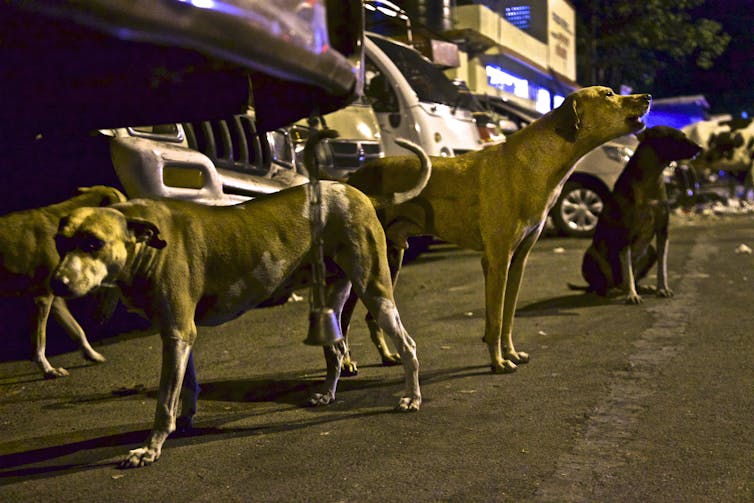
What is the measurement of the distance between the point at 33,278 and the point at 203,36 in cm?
349

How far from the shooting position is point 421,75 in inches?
433

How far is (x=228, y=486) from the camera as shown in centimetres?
325

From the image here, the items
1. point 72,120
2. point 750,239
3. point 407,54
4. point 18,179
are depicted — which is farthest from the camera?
point 750,239

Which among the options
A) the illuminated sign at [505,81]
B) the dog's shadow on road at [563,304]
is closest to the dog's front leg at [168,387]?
the dog's shadow on road at [563,304]

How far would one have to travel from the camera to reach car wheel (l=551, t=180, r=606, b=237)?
43.6ft

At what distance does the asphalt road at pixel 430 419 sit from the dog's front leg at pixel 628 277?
424 millimetres

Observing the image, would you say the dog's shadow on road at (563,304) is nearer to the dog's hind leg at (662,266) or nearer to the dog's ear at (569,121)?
the dog's hind leg at (662,266)

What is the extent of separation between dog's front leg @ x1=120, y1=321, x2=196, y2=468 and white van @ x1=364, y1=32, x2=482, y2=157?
21.5 ft

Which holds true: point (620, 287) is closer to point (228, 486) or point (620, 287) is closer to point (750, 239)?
point (228, 486)

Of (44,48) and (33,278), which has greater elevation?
(44,48)

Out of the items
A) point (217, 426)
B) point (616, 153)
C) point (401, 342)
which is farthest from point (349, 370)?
point (616, 153)

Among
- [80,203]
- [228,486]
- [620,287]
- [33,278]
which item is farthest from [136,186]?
[620,287]

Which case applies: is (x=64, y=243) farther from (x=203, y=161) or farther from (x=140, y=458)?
(x=203, y=161)

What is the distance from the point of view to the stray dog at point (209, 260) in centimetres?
351
